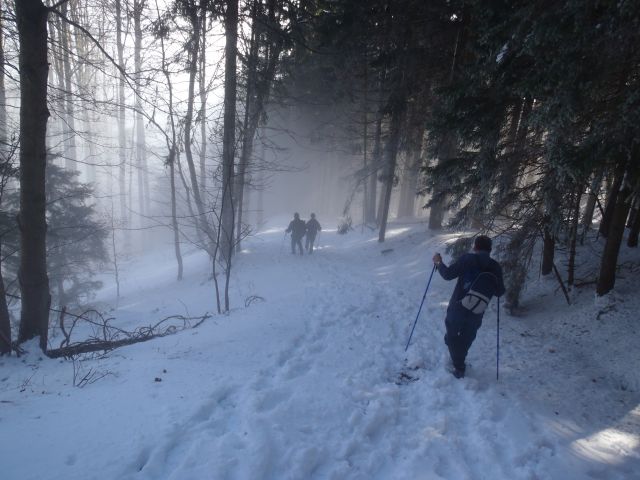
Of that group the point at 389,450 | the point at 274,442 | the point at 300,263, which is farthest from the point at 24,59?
the point at 300,263

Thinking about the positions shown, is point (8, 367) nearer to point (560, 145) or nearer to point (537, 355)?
point (537, 355)

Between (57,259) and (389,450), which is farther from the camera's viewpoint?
(57,259)

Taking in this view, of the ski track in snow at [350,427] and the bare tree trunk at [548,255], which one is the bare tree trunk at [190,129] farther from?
the bare tree trunk at [548,255]

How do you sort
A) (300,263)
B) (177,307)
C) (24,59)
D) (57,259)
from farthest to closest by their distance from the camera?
(57,259), (300,263), (177,307), (24,59)

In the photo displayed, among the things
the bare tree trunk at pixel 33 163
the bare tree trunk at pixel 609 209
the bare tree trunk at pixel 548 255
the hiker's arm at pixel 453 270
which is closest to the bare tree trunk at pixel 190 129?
the bare tree trunk at pixel 33 163

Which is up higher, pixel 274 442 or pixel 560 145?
pixel 560 145

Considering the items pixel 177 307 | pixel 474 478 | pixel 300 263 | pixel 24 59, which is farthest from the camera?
pixel 300 263

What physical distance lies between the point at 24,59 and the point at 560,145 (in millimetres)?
7709

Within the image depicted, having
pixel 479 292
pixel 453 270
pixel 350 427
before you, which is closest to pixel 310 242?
pixel 453 270

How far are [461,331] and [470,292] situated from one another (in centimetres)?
60

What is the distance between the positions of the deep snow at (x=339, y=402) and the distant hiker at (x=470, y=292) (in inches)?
19.9

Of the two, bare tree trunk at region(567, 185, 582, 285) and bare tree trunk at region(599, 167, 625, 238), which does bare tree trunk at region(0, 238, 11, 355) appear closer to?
bare tree trunk at region(567, 185, 582, 285)

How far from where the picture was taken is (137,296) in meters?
16.1

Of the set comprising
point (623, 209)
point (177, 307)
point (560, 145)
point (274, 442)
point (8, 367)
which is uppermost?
point (560, 145)
